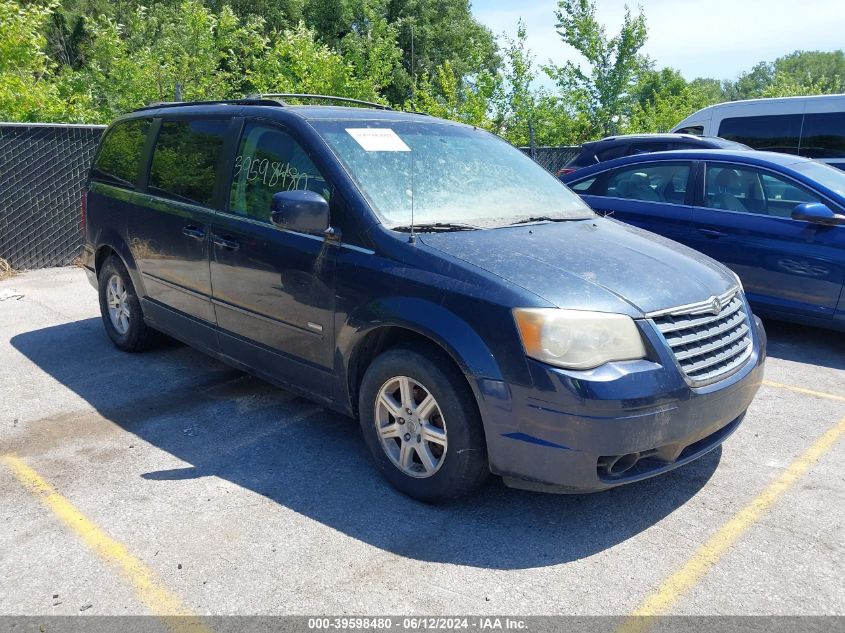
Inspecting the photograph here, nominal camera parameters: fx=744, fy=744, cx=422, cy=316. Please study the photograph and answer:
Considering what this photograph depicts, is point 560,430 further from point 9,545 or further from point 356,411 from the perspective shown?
point 9,545

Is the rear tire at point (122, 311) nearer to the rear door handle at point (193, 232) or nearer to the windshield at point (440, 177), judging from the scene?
the rear door handle at point (193, 232)

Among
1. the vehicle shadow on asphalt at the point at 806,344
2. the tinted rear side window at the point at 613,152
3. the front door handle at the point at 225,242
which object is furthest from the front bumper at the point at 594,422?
the tinted rear side window at the point at 613,152

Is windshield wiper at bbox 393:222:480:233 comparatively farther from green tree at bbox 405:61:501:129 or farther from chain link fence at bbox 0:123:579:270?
green tree at bbox 405:61:501:129

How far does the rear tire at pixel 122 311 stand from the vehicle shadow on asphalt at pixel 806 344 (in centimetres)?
496

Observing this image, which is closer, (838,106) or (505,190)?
(505,190)

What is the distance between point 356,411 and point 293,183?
1273 millimetres

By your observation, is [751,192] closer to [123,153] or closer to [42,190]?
[123,153]

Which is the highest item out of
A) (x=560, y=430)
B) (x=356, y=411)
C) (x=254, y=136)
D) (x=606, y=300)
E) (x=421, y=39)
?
Result: (x=421, y=39)

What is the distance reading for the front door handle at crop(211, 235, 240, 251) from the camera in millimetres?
4277

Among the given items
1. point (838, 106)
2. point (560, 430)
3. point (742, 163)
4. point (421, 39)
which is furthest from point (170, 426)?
point (421, 39)

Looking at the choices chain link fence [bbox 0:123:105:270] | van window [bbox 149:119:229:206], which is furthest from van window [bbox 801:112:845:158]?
chain link fence [bbox 0:123:105:270]

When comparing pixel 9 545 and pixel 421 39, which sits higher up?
pixel 421 39

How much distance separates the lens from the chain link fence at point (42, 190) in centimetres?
862

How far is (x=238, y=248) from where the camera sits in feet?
13.9
